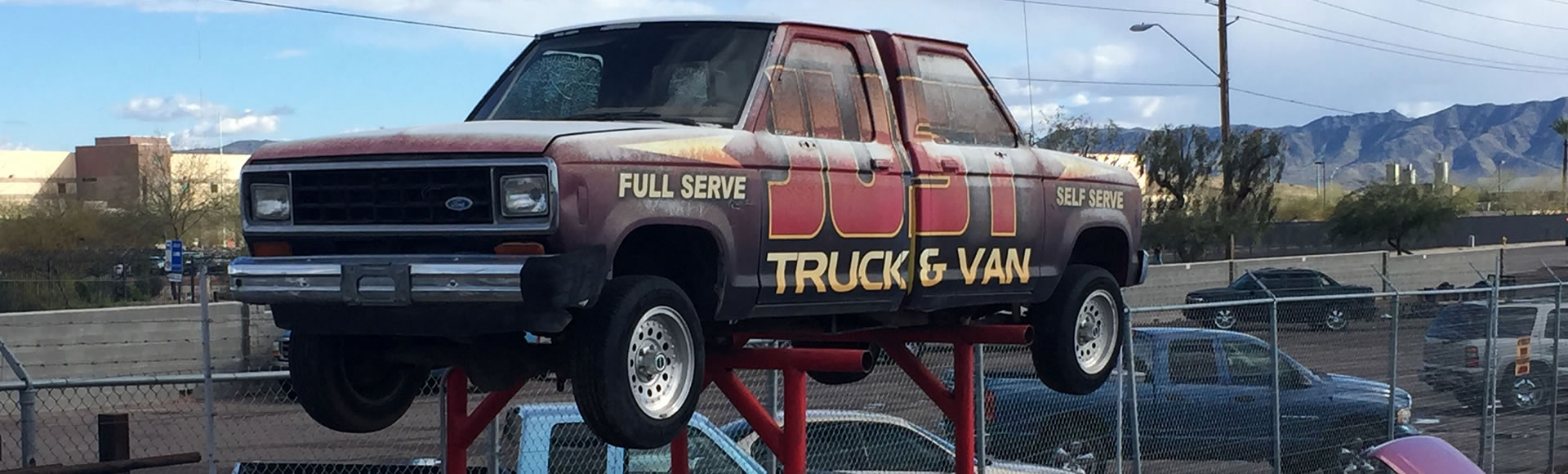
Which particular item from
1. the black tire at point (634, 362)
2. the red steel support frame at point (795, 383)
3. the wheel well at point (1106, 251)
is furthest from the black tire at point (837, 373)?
the black tire at point (634, 362)

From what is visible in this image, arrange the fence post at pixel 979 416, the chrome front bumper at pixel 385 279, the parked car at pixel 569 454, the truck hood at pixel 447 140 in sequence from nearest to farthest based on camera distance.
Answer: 1. the chrome front bumper at pixel 385 279
2. the truck hood at pixel 447 140
3. the parked car at pixel 569 454
4. the fence post at pixel 979 416

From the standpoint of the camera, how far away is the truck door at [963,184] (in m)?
6.11

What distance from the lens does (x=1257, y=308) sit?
56.8 feet

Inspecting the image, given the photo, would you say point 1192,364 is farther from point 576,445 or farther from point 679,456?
point 679,456

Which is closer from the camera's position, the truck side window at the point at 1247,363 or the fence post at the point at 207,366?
the fence post at the point at 207,366

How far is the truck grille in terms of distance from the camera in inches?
184

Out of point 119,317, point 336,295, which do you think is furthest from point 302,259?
point 119,317

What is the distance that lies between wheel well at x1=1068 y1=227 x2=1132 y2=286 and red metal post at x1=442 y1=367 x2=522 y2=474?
2.80 meters

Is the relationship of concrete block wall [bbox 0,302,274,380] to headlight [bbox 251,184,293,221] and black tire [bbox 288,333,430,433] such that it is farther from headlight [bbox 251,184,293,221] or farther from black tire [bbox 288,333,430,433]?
headlight [bbox 251,184,293,221]

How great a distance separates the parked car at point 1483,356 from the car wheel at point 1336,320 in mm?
802

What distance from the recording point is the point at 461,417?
21.7ft

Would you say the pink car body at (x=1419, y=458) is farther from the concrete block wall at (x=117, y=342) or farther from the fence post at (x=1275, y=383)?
the concrete block wall at (x=117, y=342)

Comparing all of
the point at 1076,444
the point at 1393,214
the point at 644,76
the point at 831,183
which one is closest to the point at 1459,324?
the point at 1076,444

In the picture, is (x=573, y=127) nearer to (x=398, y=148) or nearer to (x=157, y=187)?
(x=398, y=148)
